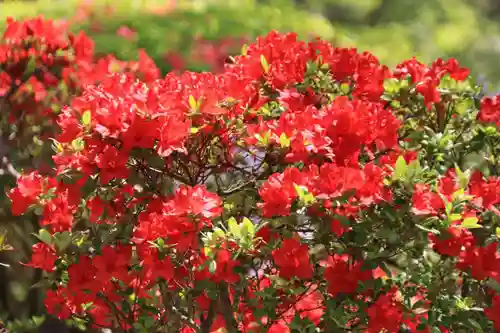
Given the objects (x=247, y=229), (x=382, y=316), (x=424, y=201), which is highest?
(x=424, y=201)

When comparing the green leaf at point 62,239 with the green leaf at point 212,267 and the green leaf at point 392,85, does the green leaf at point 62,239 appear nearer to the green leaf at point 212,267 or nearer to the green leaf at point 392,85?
the green leaf at point 212,267

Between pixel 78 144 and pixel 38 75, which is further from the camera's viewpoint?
pixel 38 75

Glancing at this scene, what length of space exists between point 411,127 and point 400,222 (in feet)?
2.76

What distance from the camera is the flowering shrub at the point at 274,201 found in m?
2.60

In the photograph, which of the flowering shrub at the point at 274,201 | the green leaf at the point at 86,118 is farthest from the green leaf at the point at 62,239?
the green leaf at the point at 86,118

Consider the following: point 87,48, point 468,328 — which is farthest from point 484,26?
point 468,328

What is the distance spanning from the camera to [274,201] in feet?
8.38

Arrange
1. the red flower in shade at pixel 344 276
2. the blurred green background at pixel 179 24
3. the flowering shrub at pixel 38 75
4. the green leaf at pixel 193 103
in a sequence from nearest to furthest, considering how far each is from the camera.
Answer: the green leaf at pixel 193 103, the red flower in shade at pixel 344 276, the flowering shrub at pixel 38 75, the blurred green background at pixel 179 24

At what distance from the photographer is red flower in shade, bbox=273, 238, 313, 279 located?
2.67 metres

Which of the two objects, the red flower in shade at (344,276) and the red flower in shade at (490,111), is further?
the red flower in shade at (490,111)

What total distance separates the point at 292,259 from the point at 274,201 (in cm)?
25

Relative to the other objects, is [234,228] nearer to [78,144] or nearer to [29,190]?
[78,144]

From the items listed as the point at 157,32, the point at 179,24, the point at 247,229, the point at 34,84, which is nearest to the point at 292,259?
the point at 247,229

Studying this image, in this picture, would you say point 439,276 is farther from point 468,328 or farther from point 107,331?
point 107,331
